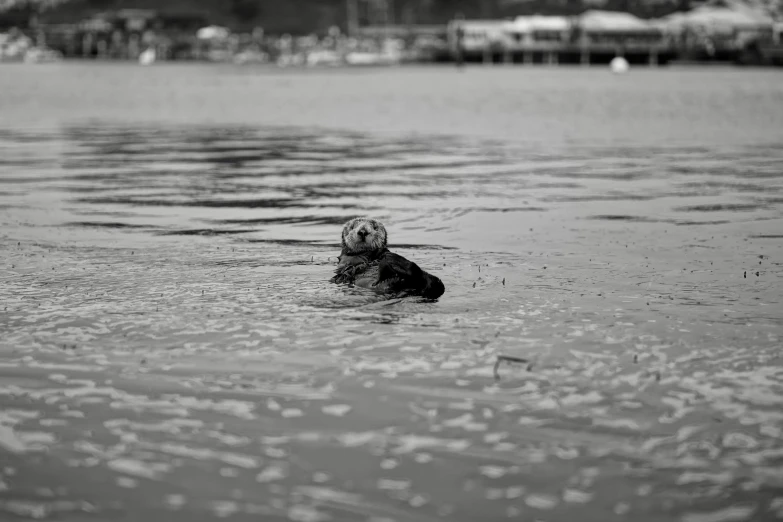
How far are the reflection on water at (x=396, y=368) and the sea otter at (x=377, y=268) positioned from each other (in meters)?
0.20

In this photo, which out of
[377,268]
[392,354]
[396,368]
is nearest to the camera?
[396,368]

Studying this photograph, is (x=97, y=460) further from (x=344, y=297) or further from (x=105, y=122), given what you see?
(x=105, y=122)

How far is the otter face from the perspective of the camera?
11406 millimetres

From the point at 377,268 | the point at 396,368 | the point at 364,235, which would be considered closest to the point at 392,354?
the point at 396,368

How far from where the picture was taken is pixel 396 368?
28.7ft

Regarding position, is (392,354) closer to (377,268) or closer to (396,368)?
(396,368)

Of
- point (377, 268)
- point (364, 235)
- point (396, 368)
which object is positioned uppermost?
point (364, 235)

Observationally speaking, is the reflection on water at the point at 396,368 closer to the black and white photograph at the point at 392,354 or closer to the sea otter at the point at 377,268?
the black and white photograph at the point at 392,354

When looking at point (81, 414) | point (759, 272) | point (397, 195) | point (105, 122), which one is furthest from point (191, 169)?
point (105, 122)

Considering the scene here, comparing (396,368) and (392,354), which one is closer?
(396,368)

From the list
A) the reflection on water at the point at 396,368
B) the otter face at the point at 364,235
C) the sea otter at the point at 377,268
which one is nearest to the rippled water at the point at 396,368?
the reflection on water at the point at 396,368

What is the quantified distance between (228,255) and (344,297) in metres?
3.57

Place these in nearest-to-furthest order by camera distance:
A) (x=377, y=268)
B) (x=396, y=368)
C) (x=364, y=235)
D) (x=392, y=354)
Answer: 1. (x=396, y=368)
2. (x=392, y=354)
3. (x=377, y=268)
4. (x=364, y=235)

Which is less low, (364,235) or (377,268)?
(364,235)
